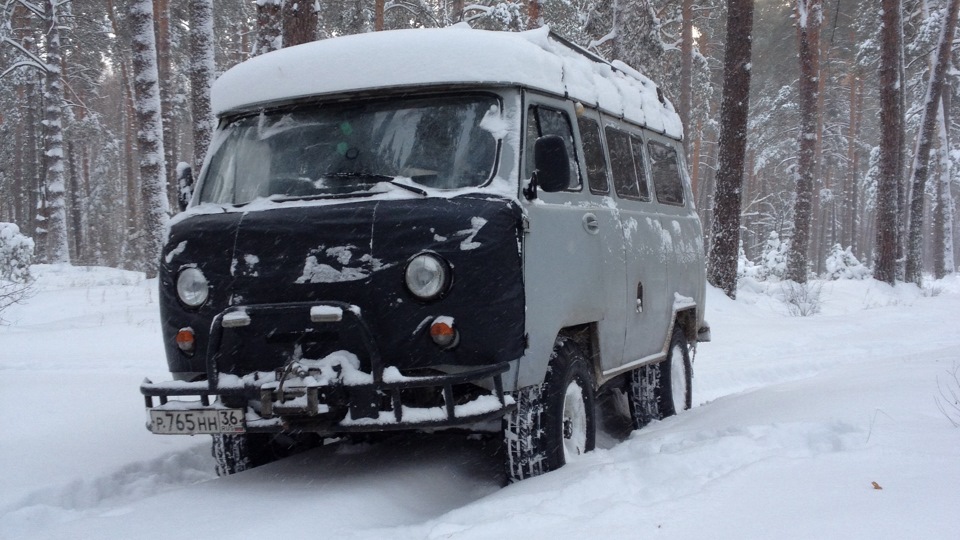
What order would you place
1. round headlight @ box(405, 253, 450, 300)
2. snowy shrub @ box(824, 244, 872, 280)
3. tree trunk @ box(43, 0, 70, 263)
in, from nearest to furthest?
round headlight @ box(405, 253, 450, 300) < tree trunk @ box(43, 0, 70, 263) < snowy shrub @ box(824, 244, 872, 280)

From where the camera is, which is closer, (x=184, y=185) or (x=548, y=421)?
(x=548, y=421)

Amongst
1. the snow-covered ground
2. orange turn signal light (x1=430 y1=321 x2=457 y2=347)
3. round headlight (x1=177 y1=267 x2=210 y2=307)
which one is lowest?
A: the snow-covered ground

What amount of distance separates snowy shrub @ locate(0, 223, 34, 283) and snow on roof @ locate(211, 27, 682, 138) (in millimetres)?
11824

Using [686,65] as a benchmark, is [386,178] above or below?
below

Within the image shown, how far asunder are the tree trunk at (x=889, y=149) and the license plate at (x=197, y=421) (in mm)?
19883

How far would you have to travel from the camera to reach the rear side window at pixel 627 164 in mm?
6125

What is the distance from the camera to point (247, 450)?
200 inches

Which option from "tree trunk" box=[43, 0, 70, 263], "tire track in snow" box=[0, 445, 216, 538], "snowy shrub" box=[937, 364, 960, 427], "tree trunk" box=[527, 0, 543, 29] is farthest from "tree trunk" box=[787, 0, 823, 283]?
"tree trunk" box=[43, 0, 70, 263]

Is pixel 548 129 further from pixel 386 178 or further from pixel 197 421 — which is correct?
pixel 197 421

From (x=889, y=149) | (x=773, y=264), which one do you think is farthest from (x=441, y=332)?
(x=773, y=264)

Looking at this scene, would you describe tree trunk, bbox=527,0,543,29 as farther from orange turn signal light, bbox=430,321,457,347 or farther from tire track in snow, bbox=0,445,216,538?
orange turn signal light, bbox=430,321,457,347

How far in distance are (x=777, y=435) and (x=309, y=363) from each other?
2578 mm

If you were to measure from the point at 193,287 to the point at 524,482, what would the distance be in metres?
2.09

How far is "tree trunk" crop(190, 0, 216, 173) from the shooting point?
559 inches
